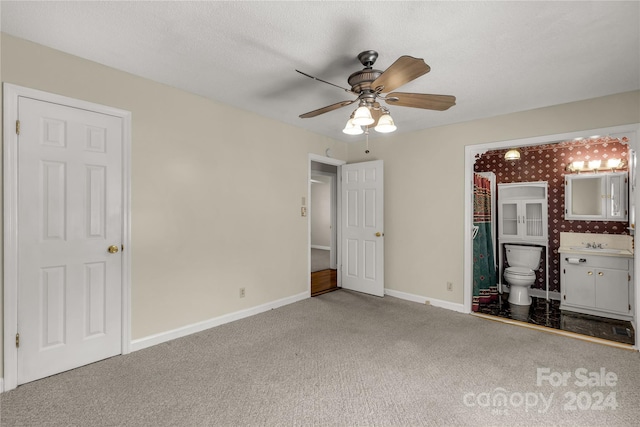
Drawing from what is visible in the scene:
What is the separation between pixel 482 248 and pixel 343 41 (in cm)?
334

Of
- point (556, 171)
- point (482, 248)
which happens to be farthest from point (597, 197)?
point (482, 248)

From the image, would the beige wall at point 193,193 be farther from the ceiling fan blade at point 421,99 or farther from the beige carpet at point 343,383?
the ceiling fan blade at point 421,99

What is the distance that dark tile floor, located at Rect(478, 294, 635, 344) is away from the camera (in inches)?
128

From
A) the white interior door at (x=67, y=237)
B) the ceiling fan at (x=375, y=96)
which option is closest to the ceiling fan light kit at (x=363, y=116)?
the ceiling fan at (x=375, y=96)

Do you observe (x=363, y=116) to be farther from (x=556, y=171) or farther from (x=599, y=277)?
(x=556, y=171)

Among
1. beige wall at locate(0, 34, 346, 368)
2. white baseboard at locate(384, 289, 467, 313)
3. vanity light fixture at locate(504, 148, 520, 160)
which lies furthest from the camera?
vanity light fixture at locate(504, 148, 520, 160)

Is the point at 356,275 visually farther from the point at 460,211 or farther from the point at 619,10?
the point at 619,10

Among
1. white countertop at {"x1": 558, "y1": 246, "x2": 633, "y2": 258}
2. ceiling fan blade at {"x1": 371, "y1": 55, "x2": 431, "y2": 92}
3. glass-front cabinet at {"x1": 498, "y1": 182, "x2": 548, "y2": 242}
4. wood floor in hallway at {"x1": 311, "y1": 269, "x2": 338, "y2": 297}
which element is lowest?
wood floor in hallway at {"x1": 311, "y1": 269, "x2": 338, "y2": 297}

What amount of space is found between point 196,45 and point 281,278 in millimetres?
2839

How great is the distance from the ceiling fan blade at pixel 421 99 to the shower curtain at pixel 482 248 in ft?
6.94

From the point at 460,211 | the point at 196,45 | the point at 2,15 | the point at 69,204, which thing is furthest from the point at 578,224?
the point at 2,15

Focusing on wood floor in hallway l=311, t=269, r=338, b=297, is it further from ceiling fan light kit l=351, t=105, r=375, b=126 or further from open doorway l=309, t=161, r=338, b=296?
ceiling fan light kit l=351, t=105, r=375, b=126

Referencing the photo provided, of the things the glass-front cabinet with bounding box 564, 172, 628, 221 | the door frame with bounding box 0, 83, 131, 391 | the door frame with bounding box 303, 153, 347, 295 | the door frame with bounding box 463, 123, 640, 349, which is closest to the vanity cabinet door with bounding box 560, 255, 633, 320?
the glass-front cabinet with bounding box 564, 172, 628, 221

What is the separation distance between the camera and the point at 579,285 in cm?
391
